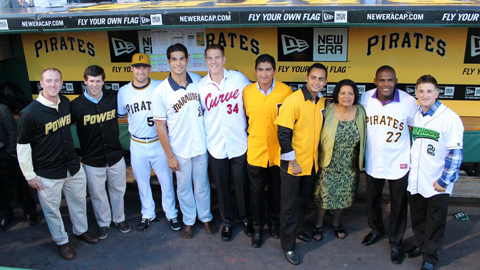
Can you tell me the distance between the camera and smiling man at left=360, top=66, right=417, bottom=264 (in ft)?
12.1

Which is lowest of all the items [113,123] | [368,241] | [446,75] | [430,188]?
[368,241]

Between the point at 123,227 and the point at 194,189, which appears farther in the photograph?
the point at 123,227

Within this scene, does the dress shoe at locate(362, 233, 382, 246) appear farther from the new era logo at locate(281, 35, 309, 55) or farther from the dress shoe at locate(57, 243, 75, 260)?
the dress shoe at locate(57, 243, 75, 260)

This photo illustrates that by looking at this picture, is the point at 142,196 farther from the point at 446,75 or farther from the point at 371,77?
the point at 446,75

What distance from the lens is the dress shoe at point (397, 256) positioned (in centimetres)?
→ 394

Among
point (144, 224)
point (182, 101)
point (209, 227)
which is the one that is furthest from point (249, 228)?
point (182, 101)

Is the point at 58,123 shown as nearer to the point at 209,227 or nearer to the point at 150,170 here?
the point at 150,170

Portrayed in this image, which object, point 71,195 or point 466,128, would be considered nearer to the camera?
point 71,195

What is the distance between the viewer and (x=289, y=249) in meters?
4.02

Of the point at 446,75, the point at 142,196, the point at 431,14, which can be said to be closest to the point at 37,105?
the point at 142,196

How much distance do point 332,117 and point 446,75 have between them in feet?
6.87

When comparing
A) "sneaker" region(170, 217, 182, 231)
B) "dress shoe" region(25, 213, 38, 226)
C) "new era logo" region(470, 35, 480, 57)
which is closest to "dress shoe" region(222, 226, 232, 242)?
"sneaker" region(170, 217, 182, 231)

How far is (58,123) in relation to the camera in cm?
387

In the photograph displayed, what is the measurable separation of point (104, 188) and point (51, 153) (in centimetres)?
76
